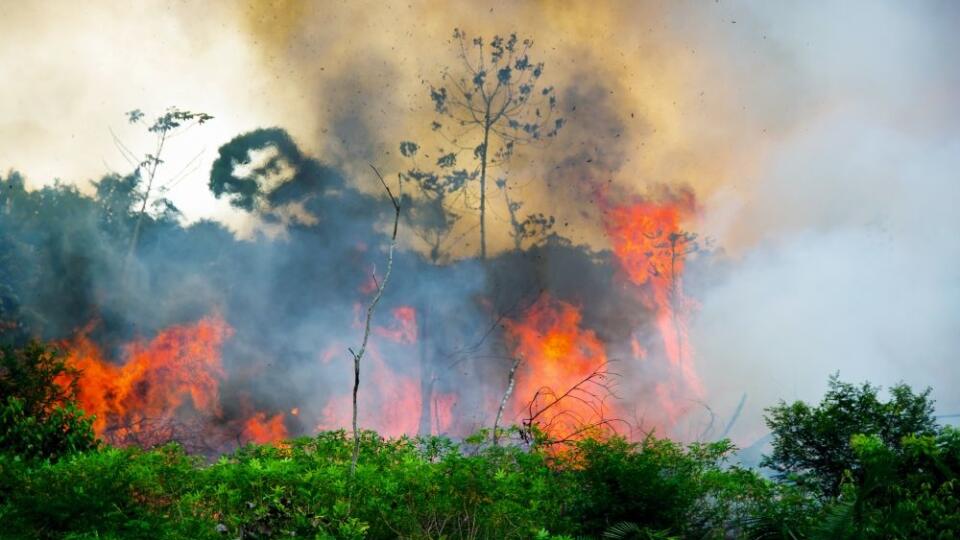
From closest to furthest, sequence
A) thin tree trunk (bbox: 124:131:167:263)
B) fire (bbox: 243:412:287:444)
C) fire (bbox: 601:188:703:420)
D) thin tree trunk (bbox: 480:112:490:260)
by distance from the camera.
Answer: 1. fire (bbox: 243:412:287:444)
2. thin tree trunk (bbox: 124:131:167:263)
3. fire (bbox: 601:188:703:420)
4. thin tree trunk (bbox: 480:112:490:260)

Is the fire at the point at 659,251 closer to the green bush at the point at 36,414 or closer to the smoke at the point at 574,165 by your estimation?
the smoke at the point at 574,165

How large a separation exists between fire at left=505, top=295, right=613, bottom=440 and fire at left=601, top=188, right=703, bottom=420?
2.32m

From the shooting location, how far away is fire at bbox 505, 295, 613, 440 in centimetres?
2439

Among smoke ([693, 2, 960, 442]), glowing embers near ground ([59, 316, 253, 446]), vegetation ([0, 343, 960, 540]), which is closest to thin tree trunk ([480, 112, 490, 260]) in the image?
smoke ([693, 2, 960, 442])

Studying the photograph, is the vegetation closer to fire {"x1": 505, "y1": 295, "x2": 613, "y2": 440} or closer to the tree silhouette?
fire {"x1": 505, "y1": 295, "x2": 613, "y2": 440}

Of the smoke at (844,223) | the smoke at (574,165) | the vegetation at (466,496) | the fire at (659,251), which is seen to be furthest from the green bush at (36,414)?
the smoke at (844,223)

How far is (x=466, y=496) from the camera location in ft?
23.5

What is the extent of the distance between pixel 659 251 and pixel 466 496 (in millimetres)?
20039

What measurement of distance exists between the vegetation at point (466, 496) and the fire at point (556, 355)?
15.0 meters

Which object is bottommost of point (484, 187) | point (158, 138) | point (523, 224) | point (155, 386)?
point (155, 386)

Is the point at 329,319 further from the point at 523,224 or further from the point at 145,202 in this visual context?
the point at 523,224

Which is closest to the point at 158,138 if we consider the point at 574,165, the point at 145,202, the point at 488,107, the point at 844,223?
the point at 145,202

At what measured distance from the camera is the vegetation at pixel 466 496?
6.45 meters

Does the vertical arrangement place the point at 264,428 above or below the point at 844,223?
below
